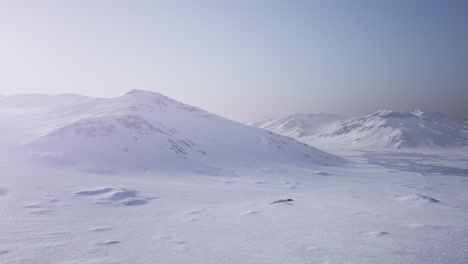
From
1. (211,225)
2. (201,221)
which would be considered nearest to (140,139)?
(201,221)

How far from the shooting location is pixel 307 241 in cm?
1956

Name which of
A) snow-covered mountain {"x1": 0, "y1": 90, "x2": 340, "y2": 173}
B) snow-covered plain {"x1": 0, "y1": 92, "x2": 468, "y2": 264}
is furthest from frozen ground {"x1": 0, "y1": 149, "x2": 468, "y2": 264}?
snow-covered mountain {"x1": 0, "y1": 90, "x2": 340, "y2": 173}

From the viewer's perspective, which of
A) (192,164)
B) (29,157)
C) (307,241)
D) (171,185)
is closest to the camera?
(307,241)

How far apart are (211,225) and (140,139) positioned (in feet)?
173

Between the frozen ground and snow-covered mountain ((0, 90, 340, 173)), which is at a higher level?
snow-covered mountain ((0, 90, 340, 173))

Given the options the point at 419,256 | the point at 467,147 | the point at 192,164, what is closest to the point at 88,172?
the point at 192,164

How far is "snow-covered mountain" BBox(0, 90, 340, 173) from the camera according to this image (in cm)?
6150

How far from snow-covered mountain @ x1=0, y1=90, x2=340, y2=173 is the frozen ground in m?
18.5

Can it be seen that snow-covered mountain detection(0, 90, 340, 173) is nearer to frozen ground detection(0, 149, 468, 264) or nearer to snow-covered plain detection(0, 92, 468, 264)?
snow-covered plain detection(0, 92, 468, 264)

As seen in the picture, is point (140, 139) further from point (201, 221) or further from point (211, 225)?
point (211, 225)

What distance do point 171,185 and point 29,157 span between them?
2929 cm

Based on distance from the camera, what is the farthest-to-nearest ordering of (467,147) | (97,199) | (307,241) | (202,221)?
1. (467,147)
2. (97,199)
3. (202,221)
4. (307,241)

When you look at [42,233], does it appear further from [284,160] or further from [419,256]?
[284,160]

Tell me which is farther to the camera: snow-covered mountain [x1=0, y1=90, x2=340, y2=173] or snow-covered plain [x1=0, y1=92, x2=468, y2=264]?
snow-covered mountain [x1=0, y1=90, x2=340, y2=173]
